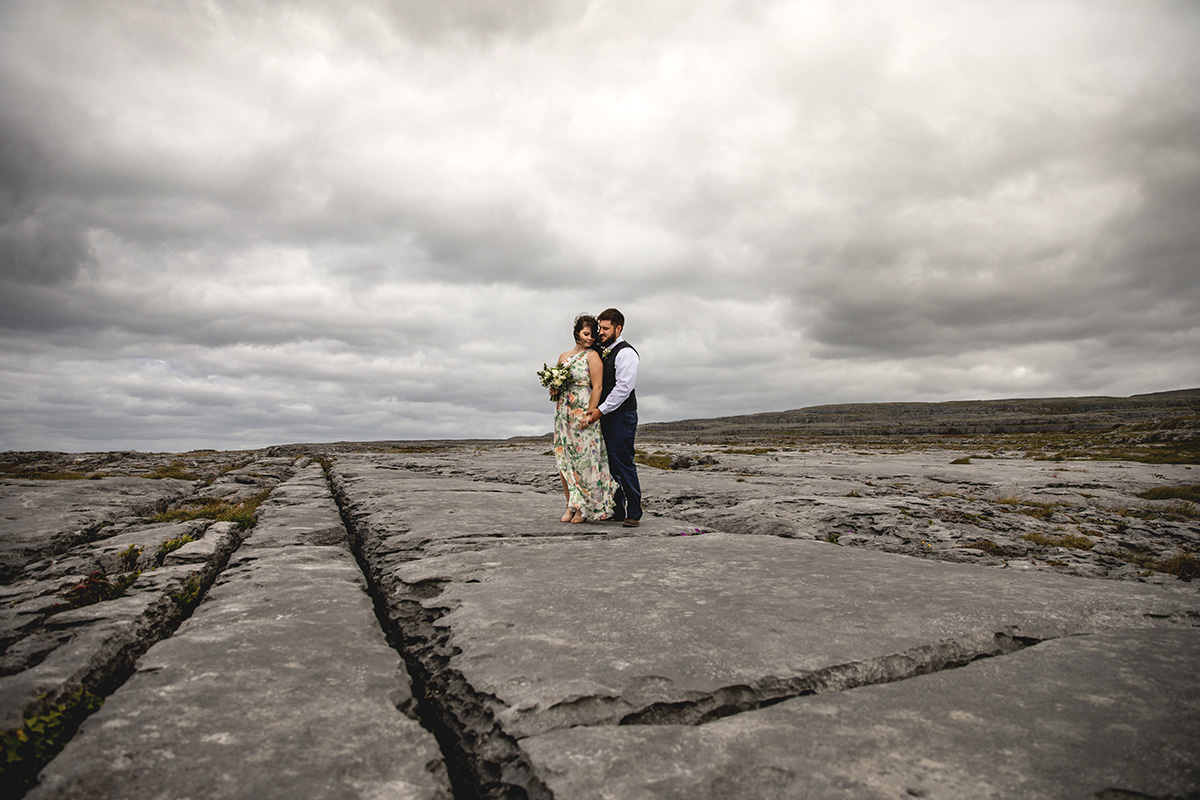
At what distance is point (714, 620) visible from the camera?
2572 millimetres

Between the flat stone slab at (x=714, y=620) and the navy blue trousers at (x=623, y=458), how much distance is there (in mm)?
2106

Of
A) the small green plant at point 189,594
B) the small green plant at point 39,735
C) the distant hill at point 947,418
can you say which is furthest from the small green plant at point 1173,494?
the distant hill at point 947,418

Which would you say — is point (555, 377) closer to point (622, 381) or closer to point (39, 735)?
point (622, 381)

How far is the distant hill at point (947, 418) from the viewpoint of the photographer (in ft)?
265

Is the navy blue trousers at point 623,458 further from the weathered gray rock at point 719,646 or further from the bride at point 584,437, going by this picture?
the weathered gray rock at point 719,646

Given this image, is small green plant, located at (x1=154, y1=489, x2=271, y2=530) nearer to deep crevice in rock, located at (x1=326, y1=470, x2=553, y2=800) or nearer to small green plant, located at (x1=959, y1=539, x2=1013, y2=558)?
deep crevice in rock, located at (x1=326, y1=470, x2=553, y2=800)

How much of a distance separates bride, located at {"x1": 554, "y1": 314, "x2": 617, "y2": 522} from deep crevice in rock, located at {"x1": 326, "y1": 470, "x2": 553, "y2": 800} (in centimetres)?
305

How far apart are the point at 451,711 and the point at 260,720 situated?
585mm

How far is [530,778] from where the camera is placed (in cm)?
150

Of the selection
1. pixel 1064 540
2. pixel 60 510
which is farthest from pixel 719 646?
pixel 60 510

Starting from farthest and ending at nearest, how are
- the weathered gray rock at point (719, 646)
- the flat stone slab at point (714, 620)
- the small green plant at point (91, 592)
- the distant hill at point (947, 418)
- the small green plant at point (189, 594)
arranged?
the distant hill at point (947, 418) → the small green plant at point (189, 594) → the small green plant at point (91, 592) → the flat stone slab at point (714, 620) → the weathered gray rock at point (719, 646)

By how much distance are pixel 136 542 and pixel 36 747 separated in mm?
3135

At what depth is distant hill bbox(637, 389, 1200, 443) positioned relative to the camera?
80812 millimetres

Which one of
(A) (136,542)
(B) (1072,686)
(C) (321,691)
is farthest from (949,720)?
(A) (136,542)
